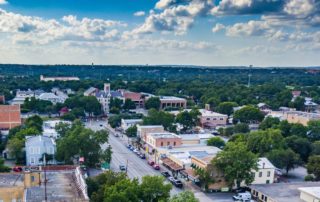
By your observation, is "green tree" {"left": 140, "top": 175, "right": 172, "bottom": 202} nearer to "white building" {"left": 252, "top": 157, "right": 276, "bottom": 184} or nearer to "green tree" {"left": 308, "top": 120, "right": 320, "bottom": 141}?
"white building" {"left": 252, "top": 157, "right": 276, "bottom": 184}

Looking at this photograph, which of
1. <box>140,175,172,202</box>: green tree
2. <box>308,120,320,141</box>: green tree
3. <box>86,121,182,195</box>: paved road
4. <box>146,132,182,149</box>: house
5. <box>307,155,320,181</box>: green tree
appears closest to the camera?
<box>140,175,172,202</box>: green tree

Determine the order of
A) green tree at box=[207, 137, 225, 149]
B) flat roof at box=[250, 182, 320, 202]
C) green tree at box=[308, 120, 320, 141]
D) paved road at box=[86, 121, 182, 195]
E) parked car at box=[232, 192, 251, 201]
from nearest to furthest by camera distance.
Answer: flat roof at box=[250, 182, 320, 202] < parked car at box=[232, 192, 251, 201] < paved road at box=[86, 121, 182, 195] < green tree at box=[207, 137, 225, 149] < green tree at box=[308, 120, 320, 141]

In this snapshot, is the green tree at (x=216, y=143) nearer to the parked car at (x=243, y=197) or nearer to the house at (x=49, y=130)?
the parked car at (x=243, y=197)

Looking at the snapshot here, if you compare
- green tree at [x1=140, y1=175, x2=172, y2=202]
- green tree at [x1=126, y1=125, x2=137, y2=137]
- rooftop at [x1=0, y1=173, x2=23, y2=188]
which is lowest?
green tree at [x1=126, y1=125, x2=137, y2=137]

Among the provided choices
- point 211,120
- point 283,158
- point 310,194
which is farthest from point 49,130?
point 310,194

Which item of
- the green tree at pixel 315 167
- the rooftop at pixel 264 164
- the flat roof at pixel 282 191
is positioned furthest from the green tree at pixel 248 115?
the flat roof at pixel 282 191

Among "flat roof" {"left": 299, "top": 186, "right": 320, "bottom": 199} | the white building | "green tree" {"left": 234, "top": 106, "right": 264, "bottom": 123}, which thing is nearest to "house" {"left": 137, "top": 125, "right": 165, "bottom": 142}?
the white building

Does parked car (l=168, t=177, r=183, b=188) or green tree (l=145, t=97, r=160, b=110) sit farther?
green tree (l=145, t=97, r=160, b=110)
